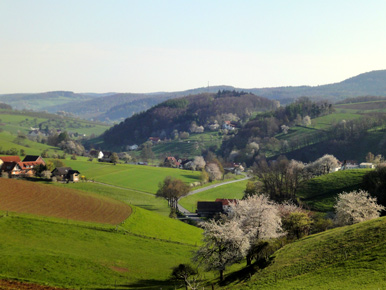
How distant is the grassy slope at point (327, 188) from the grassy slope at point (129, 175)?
153 ft

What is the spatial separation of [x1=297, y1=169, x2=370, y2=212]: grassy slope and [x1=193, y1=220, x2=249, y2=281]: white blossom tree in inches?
1733

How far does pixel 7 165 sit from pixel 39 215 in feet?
214

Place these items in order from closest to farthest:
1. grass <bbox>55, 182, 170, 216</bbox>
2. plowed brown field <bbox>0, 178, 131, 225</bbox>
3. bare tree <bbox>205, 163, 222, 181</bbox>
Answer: plowed brown field <bbox>0, 178, 131, 225</bbox>
grass <bbox>55, 182, 170, 216</bbox>
bare tree <bbox>205, 163, 222, 181</bbox>

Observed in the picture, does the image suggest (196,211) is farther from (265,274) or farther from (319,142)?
(319,142)

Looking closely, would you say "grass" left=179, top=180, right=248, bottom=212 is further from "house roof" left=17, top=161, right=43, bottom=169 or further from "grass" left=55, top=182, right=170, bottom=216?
"house roof" left=17, top=161, right=43, bottom=169

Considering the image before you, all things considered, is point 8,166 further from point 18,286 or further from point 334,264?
point 334,264

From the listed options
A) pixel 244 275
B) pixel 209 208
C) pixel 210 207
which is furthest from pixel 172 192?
pixel 244 275

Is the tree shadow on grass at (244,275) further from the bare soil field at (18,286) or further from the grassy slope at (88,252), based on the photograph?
the bare soil field at (18,286)

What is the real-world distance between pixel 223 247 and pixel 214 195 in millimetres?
75213

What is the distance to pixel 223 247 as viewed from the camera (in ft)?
149

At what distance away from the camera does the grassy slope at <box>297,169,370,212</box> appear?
87.2 meters

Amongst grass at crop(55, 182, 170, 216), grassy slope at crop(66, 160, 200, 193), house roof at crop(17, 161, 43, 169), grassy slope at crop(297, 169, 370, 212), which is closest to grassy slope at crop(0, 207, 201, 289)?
grass at crop(55, 182, 170, 216)

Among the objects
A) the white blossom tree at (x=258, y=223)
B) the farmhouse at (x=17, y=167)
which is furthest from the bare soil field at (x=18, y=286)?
the farmhouse at (x=17, y=167)

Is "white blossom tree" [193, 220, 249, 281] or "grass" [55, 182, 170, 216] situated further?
"grass" [55, 182, 170, 216]
